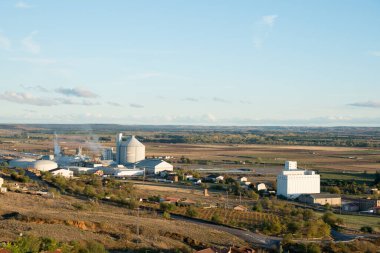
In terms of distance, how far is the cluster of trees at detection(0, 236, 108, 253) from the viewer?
720 inches

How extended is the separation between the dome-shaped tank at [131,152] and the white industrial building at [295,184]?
26.6 m

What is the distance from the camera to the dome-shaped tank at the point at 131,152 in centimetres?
7169

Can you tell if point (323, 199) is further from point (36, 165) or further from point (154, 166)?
point (36, 165)

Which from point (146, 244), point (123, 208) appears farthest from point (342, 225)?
point (146, 244)

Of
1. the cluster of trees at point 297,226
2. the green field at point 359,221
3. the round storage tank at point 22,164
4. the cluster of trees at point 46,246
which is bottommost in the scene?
the green field at point 359,221

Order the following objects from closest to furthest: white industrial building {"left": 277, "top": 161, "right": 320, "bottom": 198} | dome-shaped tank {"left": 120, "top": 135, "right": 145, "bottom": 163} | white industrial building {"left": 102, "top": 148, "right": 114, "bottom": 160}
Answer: white industrial building {"left": 277, "top": 161, "right": 320, "bottom": 198}, dome-shaped tank {"left": 120, "top": 135, "right": 145, "bottom": 163}, white industrial building {"left": 102, "top": 148, "right": 114, "bottom": 160}

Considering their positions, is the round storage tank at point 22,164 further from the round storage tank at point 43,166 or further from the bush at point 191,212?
the bush at point 191,212

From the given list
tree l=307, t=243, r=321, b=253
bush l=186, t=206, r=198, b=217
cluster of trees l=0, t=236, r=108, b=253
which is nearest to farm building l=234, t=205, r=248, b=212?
bush l=186, t=206, r=198, b=217

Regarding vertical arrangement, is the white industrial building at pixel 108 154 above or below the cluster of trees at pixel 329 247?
above

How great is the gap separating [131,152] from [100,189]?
28.6 m

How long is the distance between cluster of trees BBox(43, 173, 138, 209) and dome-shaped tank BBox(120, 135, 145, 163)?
20087 millimetres

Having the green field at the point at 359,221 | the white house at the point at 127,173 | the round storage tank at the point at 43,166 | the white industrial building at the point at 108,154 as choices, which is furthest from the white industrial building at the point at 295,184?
the white industrial building at the point at 108,154

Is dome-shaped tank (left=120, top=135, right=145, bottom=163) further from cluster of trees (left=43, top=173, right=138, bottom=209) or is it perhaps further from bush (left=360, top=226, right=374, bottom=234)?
bush (left=360, top=226, right=374, bottom=234)

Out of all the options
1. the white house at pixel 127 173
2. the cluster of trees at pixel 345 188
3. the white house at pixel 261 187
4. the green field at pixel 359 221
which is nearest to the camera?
the green field at pixel 359 221
